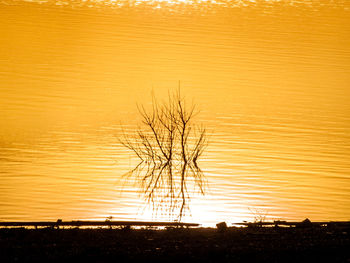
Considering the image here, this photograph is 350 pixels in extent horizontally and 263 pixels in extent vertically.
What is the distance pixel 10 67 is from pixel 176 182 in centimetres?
1101

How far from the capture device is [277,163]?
1598 cm

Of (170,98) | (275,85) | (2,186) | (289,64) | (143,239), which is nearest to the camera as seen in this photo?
(143,239)

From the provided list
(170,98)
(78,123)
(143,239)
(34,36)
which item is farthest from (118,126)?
(34,36)

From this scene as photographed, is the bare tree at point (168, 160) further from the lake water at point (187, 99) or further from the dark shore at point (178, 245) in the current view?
the dark shore at point (178, 245)

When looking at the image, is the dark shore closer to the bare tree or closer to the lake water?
the lake water

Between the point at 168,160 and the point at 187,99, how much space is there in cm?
539

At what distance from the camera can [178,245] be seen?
30.7 ft

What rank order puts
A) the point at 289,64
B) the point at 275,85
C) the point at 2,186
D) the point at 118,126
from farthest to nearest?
the point at 289,64 → the point at 275,85 → the point at 118,126 → the point at 2,186

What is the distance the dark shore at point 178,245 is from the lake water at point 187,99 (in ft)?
7.38

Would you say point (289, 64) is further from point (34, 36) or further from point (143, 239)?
point (143, 239)

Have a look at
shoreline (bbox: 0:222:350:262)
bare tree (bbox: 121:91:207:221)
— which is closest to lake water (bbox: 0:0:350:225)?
bare tree (bbox: 121:91:207:221)

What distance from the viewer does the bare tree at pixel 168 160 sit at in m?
13.9

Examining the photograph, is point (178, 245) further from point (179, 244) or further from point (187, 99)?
point (187, 99)

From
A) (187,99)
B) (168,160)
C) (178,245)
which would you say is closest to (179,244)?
(178,245)
